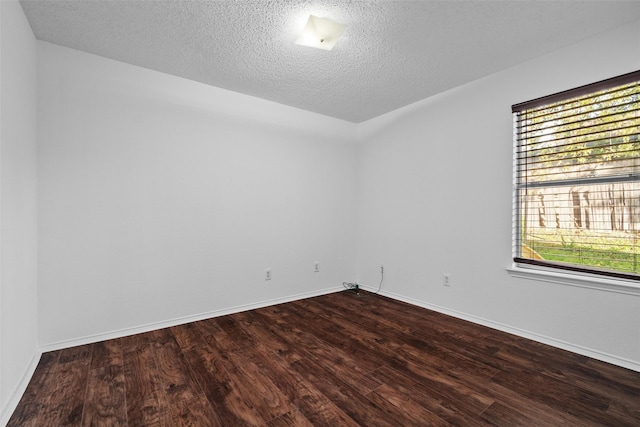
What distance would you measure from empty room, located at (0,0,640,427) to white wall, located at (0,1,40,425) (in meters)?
0.03

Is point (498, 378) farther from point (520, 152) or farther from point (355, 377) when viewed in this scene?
point (520, 152)

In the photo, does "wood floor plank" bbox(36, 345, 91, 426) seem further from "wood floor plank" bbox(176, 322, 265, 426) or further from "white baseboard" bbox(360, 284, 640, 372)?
"white baseboard" bbox(360, 284, 640, 372)

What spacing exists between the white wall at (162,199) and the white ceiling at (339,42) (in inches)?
14.7

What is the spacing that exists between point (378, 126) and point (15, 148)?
3711 mm

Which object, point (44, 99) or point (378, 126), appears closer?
point (44, 99)

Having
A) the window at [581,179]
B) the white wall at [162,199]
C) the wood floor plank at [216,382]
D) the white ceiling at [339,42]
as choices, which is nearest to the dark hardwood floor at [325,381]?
the wood floor plank at [216,382]

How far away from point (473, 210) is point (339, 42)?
2.12 m

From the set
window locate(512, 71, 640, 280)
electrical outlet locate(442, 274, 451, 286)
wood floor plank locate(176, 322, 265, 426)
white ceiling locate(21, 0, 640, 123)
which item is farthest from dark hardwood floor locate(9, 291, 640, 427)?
white ceiling locate(21, 0, 640, 123)

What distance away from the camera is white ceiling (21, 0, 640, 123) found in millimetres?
1966

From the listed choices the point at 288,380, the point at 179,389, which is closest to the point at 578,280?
the point at 288,380

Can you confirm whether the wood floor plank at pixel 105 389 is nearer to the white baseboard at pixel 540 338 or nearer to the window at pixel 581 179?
the white baseboard at pixel 540 338

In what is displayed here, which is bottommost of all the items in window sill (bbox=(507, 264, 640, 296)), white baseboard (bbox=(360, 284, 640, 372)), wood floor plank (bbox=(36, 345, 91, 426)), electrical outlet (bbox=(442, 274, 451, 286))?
wood floor plank (bbox=(36, 345, 91, 426))

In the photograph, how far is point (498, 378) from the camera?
1.99 meters

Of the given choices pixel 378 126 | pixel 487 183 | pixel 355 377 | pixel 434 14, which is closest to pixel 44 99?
pixel 434 14
